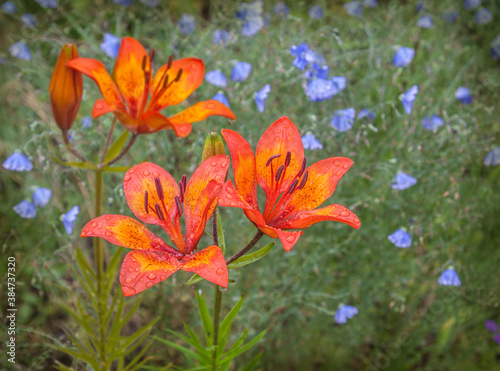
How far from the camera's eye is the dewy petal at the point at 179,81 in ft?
3.77

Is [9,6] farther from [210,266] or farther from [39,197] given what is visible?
[210,266]

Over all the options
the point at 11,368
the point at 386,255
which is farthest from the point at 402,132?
the point at 11,368

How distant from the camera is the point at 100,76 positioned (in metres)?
1.04

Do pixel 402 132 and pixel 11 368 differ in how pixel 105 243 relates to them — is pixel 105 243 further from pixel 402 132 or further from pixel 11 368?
Answer: pixel 402 132

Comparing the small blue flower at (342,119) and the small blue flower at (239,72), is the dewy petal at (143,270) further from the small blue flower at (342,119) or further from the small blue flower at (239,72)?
the small blue flower at (239,72)

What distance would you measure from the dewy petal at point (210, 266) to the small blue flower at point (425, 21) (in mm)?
2373

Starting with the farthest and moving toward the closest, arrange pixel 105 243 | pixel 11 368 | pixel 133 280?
1. pixel 105 243
2. pixel 11 368
3. pixel 133 280

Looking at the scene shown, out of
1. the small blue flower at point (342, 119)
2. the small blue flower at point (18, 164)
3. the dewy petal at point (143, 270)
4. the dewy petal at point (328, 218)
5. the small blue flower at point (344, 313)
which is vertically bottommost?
the small blue flower at point (344, 313)

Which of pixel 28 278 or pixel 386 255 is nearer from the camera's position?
pixel 386 255

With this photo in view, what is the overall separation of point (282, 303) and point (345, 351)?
0.58m

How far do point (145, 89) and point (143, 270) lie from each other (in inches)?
19.2

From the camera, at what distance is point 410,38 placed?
2.82 m

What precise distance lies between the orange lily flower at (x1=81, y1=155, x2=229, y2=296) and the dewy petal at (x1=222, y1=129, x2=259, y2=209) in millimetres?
29

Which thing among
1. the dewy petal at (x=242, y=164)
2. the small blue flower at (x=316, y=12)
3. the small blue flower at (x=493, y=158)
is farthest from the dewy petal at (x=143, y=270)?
the small blue flower at (x=316, y=12)
